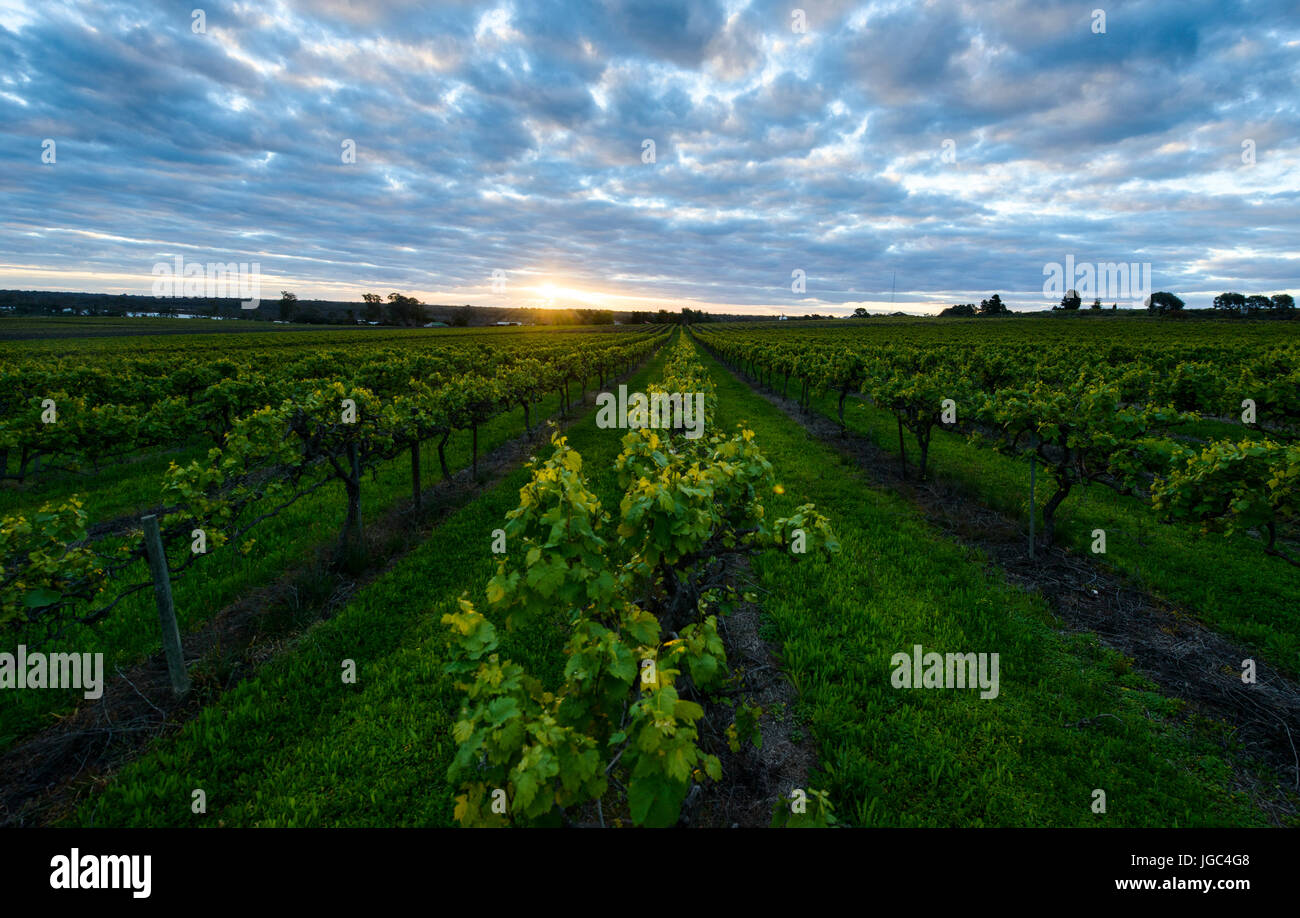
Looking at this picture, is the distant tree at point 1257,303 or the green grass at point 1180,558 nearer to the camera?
the green grass at point 1180,558

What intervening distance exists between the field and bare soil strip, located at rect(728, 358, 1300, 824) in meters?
0.05

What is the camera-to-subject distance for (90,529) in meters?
11.3

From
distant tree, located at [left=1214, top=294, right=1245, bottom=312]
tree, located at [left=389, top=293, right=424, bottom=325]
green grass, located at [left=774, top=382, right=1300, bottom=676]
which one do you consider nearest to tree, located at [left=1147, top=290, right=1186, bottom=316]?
distant tree, located at [left=1214, top=294, right=1245, bottom=312]

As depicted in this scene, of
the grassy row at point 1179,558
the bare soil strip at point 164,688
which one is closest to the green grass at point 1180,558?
the grassy row at point 1179,558

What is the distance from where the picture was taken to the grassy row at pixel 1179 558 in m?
7.90

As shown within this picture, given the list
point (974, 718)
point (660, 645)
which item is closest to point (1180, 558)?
point (974, 718)

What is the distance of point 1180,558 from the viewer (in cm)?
1013

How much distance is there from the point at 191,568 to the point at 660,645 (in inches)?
399

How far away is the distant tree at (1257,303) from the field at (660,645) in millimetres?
179093

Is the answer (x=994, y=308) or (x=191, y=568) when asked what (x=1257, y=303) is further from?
(x=191, y=568)

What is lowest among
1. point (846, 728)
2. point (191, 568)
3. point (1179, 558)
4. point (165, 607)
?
point (846, 728)

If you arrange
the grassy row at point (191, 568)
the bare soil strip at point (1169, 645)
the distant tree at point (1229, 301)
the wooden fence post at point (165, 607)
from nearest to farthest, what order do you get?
the bare soil strip at point (1169, 645) < the grassy row at point (191, 568) < the wooden fence post at point (165, 607) < the distant tree at point (1229, 301)

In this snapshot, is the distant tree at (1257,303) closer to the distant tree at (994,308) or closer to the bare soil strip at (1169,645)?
the distant tree at (994,308)
